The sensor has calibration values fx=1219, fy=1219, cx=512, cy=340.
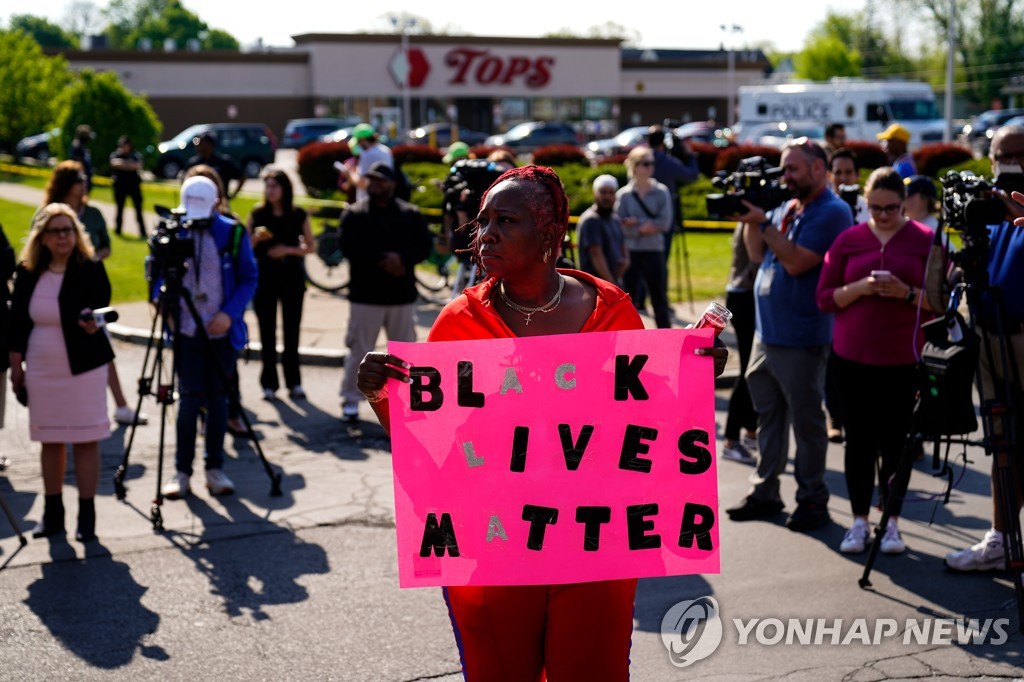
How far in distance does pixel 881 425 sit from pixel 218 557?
3.70 metres

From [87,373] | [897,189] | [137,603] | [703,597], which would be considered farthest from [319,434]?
[897,189]

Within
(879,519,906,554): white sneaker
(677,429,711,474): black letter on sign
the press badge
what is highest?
the press badge

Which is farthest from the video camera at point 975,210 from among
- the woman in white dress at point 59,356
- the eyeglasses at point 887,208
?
the woman in white dress at point 59,356

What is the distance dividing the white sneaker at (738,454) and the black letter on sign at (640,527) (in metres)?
5.02

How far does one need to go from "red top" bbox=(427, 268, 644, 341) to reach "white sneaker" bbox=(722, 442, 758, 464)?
16.3 ft

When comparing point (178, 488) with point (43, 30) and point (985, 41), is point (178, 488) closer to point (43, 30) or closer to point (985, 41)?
point (985, 41)

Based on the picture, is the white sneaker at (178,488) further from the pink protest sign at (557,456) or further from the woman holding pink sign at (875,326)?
the pink protest sign at (557,456)

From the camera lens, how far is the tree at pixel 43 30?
433 ft

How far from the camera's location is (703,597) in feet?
19.7

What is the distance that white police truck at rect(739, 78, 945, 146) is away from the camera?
4338cm

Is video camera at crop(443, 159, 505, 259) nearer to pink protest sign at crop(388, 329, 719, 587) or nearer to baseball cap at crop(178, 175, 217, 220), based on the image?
baseball cap at crop(178, 175, 217, 220)

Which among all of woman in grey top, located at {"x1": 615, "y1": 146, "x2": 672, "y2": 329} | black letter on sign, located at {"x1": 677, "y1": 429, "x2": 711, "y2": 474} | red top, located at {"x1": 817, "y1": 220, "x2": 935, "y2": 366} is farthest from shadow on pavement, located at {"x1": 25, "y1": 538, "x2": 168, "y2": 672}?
woman in grey top, located at {"x1": 615, "y1": 146, "x2": 672, "y2": 329}

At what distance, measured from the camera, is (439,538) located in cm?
357

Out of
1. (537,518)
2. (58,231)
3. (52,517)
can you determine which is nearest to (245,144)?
(58,231)
